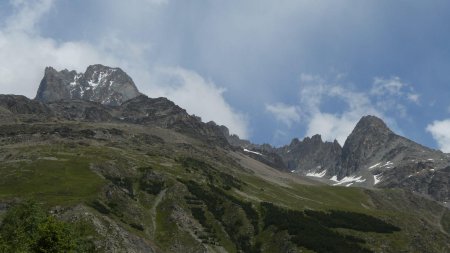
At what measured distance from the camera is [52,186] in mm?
186625

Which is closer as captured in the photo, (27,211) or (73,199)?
(27,211)

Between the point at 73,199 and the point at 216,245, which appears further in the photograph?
the point at 216,245

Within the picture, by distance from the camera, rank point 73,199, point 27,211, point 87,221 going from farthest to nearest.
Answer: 1. point 73,199
2. point 87,221
3. point 27,211

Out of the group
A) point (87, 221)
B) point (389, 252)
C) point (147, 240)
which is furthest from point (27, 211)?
point (389, 252)

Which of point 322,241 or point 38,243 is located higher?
point 322,241

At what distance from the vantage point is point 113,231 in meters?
144

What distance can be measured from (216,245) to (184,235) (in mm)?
11122

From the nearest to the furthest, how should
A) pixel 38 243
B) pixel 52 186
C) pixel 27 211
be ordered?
pixel 38 243
pixel 27 211
pixel 52 186

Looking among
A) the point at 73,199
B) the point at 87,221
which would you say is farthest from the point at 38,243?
the point at 73,199

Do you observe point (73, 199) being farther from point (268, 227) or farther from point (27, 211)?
point (268, 227)

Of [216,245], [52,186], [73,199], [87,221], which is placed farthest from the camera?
[52,186]

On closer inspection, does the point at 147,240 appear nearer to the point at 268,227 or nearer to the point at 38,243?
the point at 268,227

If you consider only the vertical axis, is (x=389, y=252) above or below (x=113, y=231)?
above

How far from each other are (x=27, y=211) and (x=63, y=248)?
39.3m
